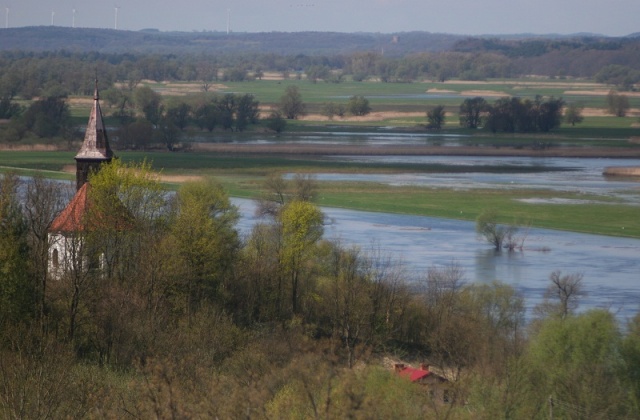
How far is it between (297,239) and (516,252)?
11658 mm

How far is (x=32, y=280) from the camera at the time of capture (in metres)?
26.8

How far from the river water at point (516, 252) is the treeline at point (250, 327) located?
1.00m

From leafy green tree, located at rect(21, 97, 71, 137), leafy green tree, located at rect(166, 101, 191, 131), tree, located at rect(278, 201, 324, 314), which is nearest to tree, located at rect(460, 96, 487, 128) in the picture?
leafy green tree, located at rect(166, 101, 191, 131)

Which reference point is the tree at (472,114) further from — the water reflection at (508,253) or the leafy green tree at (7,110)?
the water reflection at (508,253)

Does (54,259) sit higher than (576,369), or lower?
higher

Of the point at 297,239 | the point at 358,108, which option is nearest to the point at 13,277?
the point at 297,239

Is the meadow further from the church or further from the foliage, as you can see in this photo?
the church

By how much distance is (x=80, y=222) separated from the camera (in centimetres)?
2875

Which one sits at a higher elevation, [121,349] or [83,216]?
[83,216]

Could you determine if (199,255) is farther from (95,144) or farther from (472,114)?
(472,114)

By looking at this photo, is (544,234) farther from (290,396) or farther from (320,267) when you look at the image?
(290,396)

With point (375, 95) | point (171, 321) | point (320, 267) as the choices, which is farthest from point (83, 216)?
point (375, 95)

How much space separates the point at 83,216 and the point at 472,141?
193 feet

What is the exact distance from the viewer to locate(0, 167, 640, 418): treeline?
17.8 meters
